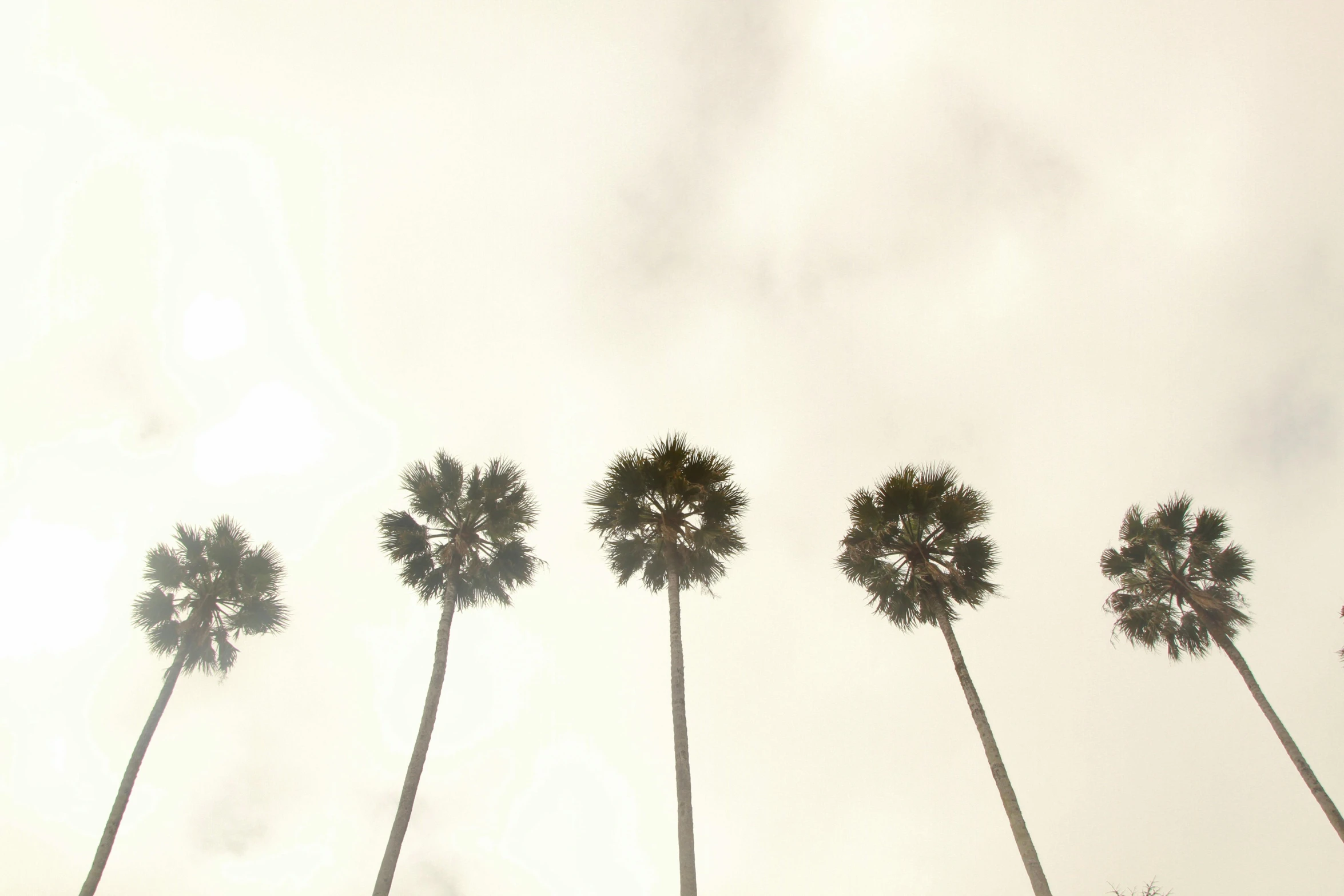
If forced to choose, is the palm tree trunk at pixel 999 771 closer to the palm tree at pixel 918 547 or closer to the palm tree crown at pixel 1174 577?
the palm tree at pixel 918 547

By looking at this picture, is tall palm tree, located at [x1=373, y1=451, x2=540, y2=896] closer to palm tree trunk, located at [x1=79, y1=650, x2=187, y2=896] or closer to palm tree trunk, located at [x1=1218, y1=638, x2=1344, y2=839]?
palm tree trunk, located at [x1=79, y1=650, x2=187, y2=896]

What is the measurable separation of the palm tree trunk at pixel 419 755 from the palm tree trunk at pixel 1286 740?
940 inches

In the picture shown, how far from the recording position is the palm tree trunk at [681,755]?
538 inches

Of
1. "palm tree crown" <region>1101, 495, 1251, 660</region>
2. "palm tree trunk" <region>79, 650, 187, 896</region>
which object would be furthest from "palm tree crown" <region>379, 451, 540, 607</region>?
"palm tree crown" <region>1101, 495, 1251, 660</region>

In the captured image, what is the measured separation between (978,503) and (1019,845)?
28.2 ft

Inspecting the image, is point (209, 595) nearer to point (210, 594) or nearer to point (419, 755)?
point (210, 594)

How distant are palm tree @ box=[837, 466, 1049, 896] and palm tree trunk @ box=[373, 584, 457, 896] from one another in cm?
1220

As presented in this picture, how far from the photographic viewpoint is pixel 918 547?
62.2 ft

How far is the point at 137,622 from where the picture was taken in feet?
74.3

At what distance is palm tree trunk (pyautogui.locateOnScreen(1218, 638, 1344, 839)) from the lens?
1778 centimetres

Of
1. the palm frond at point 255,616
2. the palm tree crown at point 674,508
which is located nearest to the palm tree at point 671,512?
the palm tree crown at point 674,508

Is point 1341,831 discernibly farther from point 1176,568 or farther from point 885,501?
point 885,501

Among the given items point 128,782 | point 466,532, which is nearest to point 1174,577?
point 466,532

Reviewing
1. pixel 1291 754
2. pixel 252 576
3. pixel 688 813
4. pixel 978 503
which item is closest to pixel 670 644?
pixel 688 813
